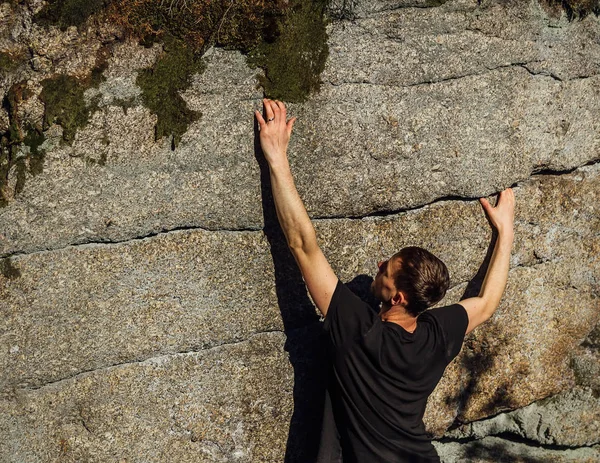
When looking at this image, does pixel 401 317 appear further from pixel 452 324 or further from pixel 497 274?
pixel 497 274

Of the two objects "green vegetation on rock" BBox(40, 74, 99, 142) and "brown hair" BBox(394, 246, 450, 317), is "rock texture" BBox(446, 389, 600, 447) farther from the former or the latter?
"green vegetation on rock" BBox(40, 74, 99, 142)

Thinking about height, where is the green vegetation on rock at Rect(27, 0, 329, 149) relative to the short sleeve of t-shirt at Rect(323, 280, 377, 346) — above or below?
above

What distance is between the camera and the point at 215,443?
155 inches

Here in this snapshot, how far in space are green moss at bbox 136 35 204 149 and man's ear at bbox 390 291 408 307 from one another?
1268 mm

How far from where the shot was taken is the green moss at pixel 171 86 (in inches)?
141

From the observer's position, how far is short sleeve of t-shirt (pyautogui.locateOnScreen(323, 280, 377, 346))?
3570 mm

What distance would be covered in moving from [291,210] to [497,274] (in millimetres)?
1274

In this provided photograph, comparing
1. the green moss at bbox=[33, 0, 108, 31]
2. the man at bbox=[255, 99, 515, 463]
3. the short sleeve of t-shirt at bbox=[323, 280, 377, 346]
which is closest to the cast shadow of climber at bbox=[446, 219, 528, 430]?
the man at bbox=[255, 99, 515, 463]

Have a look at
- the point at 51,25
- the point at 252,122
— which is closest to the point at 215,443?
the point at 252,122

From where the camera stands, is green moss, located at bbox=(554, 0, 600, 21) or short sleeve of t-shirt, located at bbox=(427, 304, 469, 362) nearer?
short sleeve of t-shirt, located at bbox=(427, 304, 469, 362)

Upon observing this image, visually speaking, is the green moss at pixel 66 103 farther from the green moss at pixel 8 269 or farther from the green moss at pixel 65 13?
the green moss at pixel 8 269

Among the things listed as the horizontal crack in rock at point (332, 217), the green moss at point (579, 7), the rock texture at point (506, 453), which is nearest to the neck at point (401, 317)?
the horizontal crack in rock at point (332, 217)

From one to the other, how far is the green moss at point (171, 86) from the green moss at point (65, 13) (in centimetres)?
36

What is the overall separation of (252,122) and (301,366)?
1311mm
